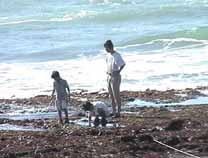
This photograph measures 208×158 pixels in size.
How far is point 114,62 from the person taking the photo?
54.7ft

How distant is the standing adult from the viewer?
1664cm

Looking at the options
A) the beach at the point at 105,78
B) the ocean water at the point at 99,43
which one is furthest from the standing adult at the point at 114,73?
the ocean water at the point at 99,43

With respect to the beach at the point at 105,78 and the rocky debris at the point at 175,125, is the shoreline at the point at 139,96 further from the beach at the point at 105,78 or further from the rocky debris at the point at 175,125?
the rocky debris at the point at 175,125

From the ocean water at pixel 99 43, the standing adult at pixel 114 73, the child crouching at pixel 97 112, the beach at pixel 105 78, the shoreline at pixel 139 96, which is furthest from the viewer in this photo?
the ocean water at pixel 99 43

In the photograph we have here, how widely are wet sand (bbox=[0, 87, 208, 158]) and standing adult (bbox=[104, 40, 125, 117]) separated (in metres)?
0.37

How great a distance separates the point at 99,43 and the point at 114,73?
2229 cm

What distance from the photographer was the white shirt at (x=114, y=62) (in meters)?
16.6

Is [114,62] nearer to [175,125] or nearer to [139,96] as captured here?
[175,125]

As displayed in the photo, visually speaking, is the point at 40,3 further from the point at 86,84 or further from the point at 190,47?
the point at 86,84

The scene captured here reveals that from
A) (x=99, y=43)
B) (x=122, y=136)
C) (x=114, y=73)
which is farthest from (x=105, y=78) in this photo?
(x=122, y=136)

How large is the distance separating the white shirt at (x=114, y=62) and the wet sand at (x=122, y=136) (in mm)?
1141

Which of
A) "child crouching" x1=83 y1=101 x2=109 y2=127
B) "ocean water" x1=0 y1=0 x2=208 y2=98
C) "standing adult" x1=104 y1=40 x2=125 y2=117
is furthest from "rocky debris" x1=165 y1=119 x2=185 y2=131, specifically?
"ocean water" x1=0 y1=0 x2=208 y2=98

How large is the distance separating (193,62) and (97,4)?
130 feet

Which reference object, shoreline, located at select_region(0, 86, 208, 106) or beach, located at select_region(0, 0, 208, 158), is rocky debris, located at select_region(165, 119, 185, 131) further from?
shoreline, located at select_region(0, 86, 208, 106)
